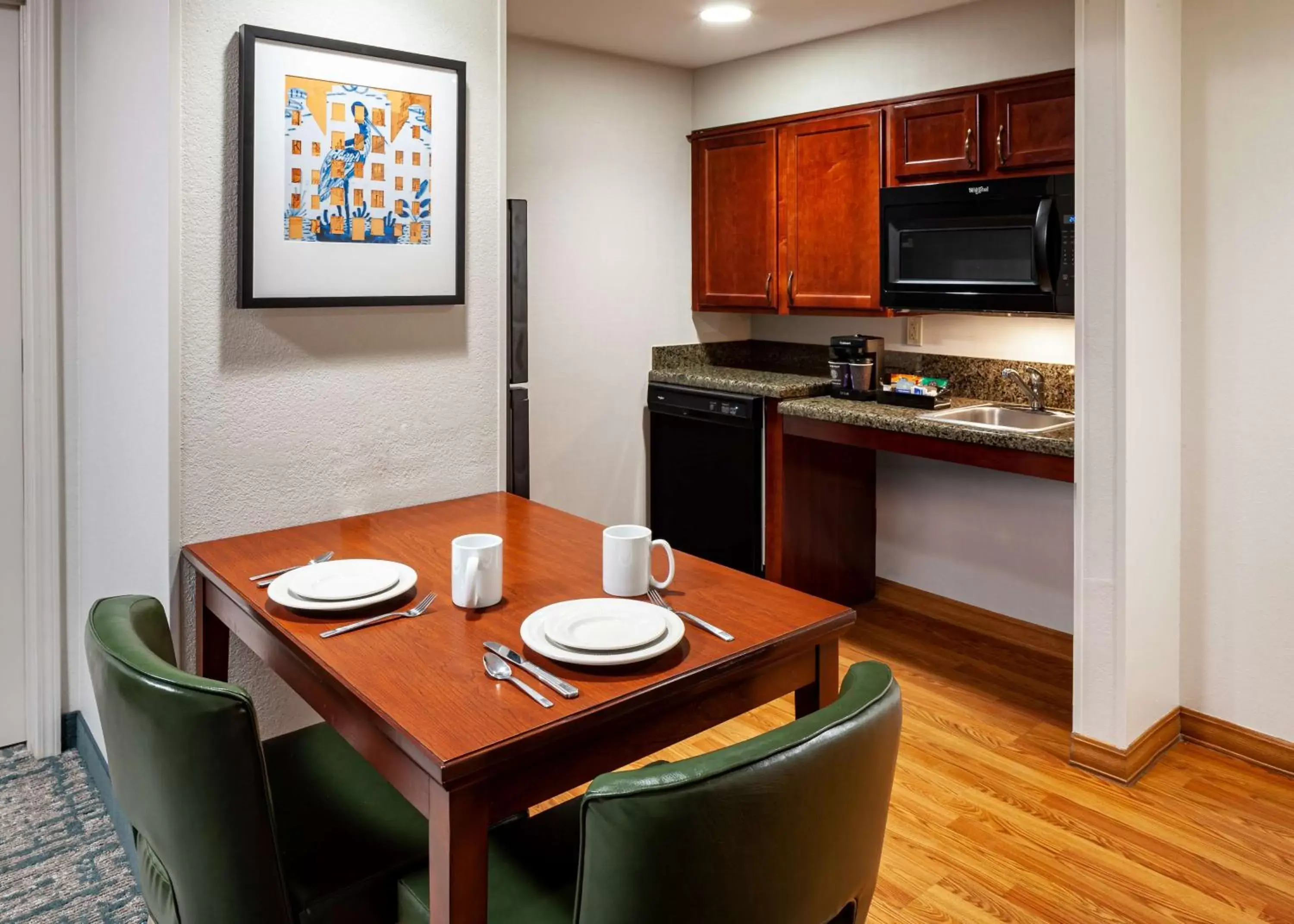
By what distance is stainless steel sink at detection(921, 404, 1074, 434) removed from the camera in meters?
3.33

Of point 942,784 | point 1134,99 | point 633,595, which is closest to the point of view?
point 633,595

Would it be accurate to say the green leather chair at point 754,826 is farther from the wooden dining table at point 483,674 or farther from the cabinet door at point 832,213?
the cabinet door at point 832,213

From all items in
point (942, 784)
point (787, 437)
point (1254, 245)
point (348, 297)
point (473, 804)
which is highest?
point (1254, 245)

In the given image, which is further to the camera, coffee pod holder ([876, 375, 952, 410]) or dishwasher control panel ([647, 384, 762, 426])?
dishwasher control panel ([647, 384, 762, 426])

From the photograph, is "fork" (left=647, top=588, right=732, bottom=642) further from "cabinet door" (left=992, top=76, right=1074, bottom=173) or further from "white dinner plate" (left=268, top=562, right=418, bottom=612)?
"cabinet door" (left=992, top=76, right=1074, bottom=173)

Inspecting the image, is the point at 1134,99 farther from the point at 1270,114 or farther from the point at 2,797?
the point at 2,797

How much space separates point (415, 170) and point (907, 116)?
7.06ft

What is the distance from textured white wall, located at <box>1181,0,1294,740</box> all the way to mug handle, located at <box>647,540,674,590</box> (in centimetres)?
183

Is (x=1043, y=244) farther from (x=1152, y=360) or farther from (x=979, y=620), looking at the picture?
(x=979, y=620)

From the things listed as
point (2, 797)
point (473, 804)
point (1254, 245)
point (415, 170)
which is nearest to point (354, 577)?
point (473, 804)

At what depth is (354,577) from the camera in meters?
1.58

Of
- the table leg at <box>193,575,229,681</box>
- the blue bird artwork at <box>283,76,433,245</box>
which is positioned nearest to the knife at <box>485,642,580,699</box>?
the table leg at <box>193,575,229,681</box>

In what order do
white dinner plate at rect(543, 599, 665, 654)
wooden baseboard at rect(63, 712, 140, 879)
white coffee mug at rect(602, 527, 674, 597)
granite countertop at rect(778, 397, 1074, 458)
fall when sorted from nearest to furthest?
white dinner plate at rect(543, 599, 665, 654)
white coffee mug at rect(602, 527, 674, 597)
wooden baseboard at rect(63, 712, 140, 879)
granite countertop at rect(778, 397, 1074, 458)

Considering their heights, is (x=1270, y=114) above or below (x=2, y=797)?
above
